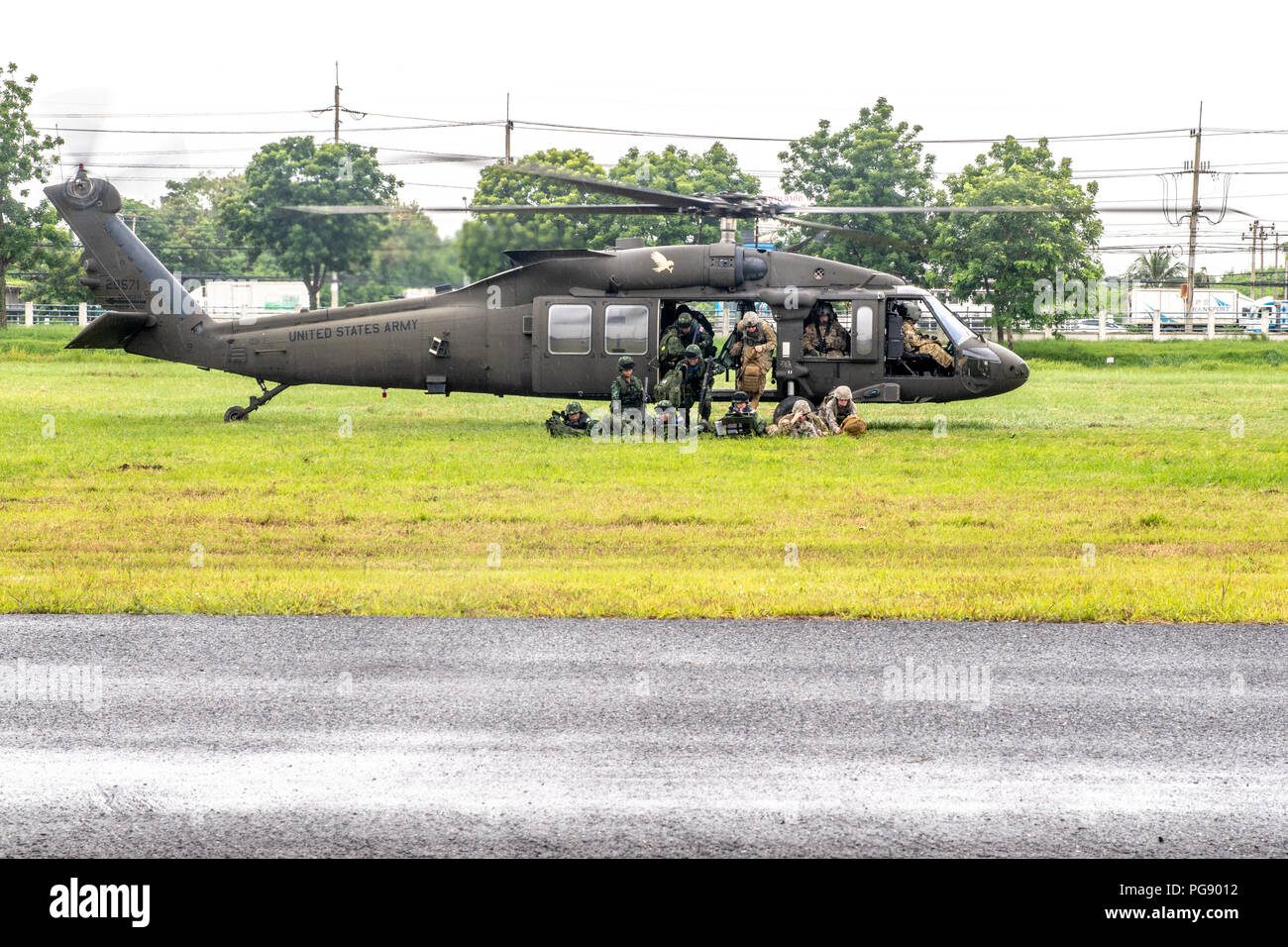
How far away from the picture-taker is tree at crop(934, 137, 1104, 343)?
60.9 metres

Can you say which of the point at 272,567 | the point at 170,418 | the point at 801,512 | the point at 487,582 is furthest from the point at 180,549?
the point at 170,418

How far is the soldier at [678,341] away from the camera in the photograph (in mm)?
23094

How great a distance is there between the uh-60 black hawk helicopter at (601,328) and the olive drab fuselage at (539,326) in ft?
0.08

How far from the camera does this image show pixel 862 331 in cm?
2280

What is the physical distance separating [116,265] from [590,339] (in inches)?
358

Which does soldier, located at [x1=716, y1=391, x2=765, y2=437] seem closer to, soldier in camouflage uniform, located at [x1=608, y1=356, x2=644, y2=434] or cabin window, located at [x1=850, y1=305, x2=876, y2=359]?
soldier in camouflage uniform, located at [x1=608, y1=356, x2=644, y2=434]

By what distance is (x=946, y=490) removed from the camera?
16.6 meters

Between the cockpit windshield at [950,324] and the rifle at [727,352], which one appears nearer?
the cockpit windshield at [950,324]

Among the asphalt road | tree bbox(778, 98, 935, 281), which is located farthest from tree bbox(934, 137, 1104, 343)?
the asphalt road

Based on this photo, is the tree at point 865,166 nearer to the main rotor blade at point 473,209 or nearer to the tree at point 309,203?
the tree at point 309,203

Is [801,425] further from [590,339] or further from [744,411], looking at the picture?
[590,339]

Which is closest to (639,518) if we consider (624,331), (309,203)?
(624,331)

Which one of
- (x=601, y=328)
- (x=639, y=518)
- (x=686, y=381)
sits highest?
(x=601, y=328)

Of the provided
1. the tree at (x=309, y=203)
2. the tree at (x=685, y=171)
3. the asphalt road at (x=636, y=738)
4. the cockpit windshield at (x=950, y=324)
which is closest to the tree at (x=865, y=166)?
the tree at (x=685, y=171)
